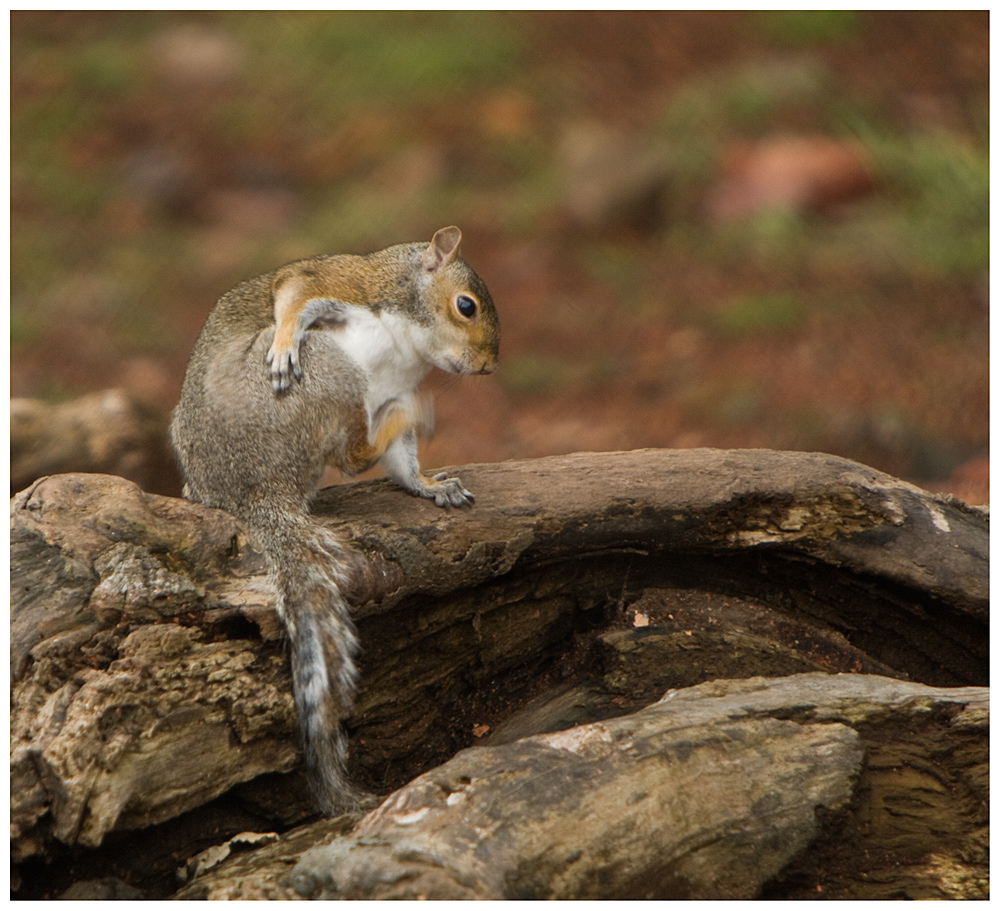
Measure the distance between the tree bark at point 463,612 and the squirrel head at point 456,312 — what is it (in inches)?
13.9

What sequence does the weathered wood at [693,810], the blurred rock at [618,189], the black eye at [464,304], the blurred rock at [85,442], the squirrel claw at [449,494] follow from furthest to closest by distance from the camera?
the blurred rock at [618,189], the blurred rock at [85,442], the black eye at [464,304], the squirrel claw at [449,494], the weathered wood at [693,810]

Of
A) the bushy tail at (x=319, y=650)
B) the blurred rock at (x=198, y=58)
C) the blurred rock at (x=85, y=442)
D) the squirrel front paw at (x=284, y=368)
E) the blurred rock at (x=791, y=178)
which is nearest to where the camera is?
the bushy tail at (x=319, y=650)

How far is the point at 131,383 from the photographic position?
7031 mm

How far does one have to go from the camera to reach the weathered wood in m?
2.15

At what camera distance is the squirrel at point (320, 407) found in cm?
262

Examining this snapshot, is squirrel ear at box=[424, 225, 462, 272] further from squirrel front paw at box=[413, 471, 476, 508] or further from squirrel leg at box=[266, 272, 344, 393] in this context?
squirrel front paw at box=[413, 471, 476, 508]

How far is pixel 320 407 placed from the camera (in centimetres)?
296

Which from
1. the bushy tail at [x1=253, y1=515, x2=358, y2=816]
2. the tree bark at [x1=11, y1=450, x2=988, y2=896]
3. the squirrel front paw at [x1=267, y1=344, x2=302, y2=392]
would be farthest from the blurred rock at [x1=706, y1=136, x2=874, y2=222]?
the bushy tail at [x1=253, y1=515, x2=358, y2=816]

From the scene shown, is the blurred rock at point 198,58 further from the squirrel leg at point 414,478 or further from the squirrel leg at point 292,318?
the squirrel leg at point 414,478

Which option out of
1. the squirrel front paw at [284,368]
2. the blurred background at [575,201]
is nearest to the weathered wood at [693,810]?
the squirrel front paw at [284,368]

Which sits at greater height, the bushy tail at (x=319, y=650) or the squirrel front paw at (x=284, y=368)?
the squirrel front paw at (x=284, y=368)

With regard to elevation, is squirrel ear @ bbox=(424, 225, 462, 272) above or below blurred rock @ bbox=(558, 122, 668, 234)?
below

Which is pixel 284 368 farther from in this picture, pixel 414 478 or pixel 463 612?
pixel 463 612

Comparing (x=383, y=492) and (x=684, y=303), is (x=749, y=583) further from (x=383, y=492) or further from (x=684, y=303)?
(x=684, y=303)
